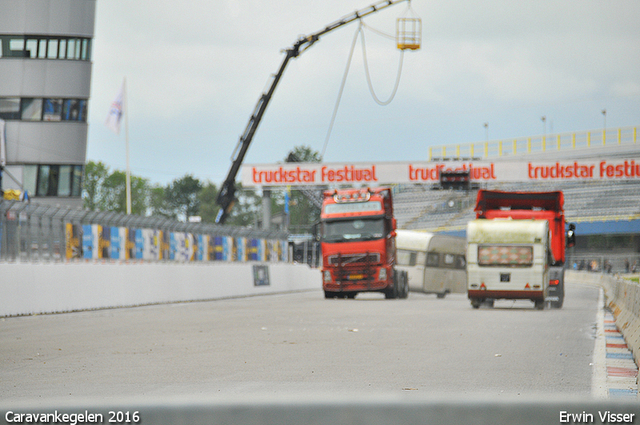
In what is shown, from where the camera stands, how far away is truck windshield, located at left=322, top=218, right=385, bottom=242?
30469mm

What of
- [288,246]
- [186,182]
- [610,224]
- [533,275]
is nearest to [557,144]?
[610,224]

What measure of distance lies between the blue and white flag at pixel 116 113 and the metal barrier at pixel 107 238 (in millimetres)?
17168

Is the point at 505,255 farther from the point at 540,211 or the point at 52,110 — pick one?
the point at 52,110

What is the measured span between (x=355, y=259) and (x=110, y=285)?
1045 cm

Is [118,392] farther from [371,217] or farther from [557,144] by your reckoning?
[557,144]

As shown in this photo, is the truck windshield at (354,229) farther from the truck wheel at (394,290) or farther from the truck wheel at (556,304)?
the truck wheel at (556,304)

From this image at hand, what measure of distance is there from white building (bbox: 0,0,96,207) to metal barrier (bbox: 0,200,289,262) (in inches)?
679

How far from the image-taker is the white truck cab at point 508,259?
2320 cm

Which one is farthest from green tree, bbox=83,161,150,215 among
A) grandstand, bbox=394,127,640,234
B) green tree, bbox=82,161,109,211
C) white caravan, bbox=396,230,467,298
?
white caravan, bbox=396,230,467,298

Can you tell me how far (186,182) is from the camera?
142125 mm

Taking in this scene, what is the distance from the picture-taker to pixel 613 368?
31.8 feet

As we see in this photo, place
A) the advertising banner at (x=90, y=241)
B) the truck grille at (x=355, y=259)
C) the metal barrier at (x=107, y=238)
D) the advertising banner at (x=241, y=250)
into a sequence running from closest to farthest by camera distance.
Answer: the metal barrier at (x=107, y=238), the advertising banner at (x=90, y=241), the truck grille at (x=355, y=259), the advertising banner at (x=241, y=250)

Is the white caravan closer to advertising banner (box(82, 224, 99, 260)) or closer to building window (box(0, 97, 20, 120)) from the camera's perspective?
advertising banner (box(82, 224, 99, 260))

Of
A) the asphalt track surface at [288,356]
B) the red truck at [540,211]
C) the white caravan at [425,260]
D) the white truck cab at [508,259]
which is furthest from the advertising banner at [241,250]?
the asphalt track surface at [288,356]
